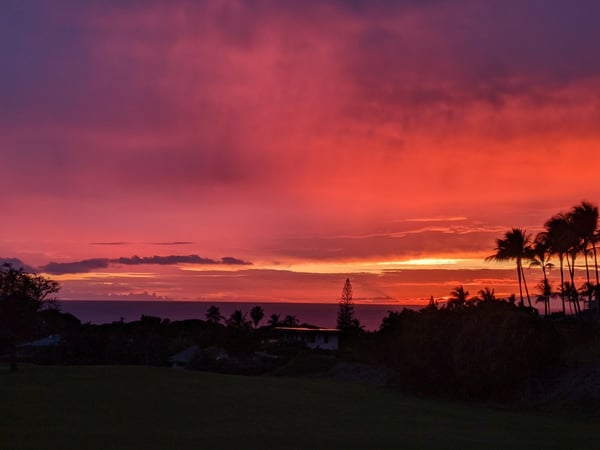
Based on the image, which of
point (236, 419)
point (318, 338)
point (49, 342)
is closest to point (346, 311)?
point (318, 338)

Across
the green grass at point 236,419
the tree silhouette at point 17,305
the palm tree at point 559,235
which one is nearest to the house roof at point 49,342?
the tree silhouette at point 17,305

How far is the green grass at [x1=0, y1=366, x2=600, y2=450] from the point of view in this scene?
20.3m

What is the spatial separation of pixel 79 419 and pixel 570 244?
214 feet

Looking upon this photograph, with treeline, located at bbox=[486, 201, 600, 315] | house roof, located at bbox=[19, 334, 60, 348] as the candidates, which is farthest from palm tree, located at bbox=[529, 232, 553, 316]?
house roof, located at bbox=[19, 334, 60, 348]

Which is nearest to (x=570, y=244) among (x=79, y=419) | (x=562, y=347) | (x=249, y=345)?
(x=249, y=345)

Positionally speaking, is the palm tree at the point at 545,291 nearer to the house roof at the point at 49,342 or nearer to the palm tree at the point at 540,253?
the palm tree at the point at 540,253

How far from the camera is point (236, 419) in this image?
2516 cm

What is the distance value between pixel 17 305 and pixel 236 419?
75.4 ft

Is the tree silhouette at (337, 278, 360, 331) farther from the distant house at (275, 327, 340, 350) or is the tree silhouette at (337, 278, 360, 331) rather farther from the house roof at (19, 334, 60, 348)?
the house roof at (19, 334, 60, 348)

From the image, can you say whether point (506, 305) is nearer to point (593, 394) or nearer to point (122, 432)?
point (593, 394)

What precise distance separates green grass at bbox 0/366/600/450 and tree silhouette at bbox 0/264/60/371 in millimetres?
5215

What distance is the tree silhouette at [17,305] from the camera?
1703 inches

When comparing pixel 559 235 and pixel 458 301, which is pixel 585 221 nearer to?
pixel 559 235

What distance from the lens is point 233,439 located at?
67.6 feet
